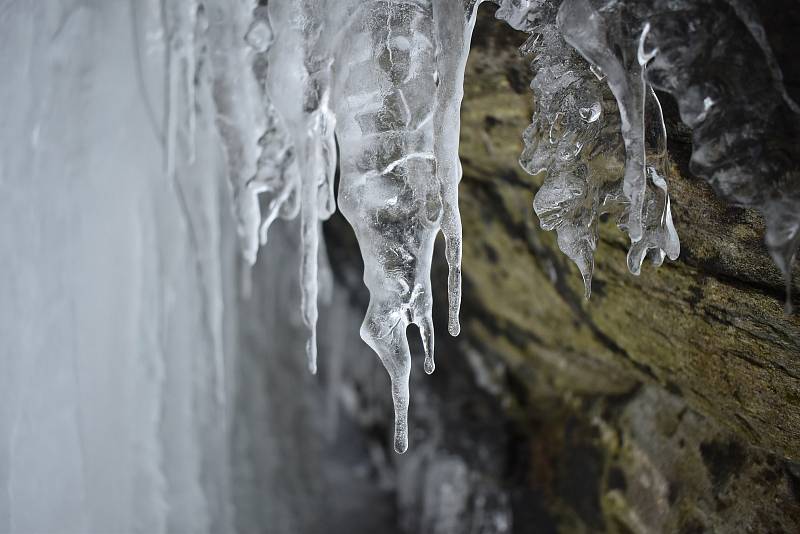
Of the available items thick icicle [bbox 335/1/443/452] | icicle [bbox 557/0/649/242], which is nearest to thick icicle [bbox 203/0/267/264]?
thick icicle [bbox 335/1/443/452]

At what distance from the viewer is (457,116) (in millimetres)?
1158

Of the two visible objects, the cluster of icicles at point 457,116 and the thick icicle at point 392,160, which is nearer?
the cluster of icicles at point 457,116

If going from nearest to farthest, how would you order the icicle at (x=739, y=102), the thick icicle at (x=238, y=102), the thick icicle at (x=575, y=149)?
the icicle at (x=739, y=102)
the thick icicle at (x=575, y=149)
the thick icicle at (x=238, y=102)

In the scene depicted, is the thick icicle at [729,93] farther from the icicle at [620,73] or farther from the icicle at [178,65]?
the icicle at [178,65]

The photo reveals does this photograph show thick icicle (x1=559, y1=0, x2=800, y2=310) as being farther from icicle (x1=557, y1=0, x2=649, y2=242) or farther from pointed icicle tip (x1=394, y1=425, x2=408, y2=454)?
pointed icicle tip (x1=394, y1=425, x2=408, y2=454)

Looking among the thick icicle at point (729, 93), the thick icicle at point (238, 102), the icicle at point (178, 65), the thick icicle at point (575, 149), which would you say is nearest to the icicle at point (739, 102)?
the thick icicle at point (729, 93)

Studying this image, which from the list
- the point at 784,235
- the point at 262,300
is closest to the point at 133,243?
the point at 262,300

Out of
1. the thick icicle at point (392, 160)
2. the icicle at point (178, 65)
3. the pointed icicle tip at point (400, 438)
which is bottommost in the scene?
the pointed icicle tip at point (400, 438)

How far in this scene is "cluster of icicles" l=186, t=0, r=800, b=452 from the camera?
2.99ft

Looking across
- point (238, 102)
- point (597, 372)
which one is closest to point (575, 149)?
point (238, 102)

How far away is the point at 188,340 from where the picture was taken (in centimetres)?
226

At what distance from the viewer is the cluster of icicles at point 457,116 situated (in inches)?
35.9

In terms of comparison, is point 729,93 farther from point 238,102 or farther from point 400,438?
point 238,102

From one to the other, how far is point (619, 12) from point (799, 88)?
270 millimetres
